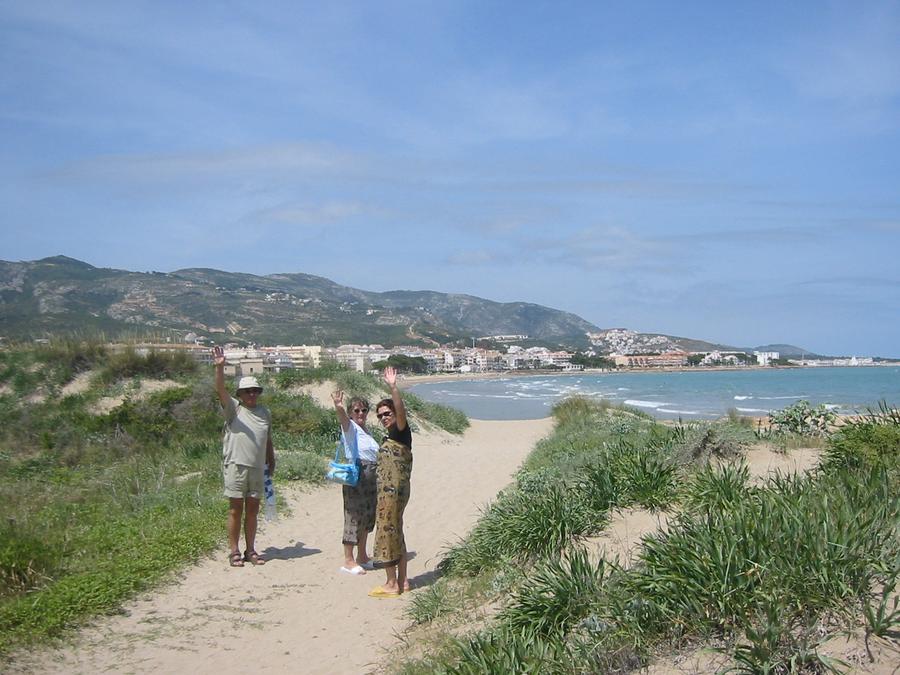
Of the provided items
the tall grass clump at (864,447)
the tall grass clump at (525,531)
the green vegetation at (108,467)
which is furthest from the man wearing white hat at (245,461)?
the tall grass clump at (864,447)

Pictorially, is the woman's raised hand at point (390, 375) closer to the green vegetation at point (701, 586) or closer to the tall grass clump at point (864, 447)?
the green vegetation at point (701, 586)

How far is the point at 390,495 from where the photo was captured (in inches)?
251

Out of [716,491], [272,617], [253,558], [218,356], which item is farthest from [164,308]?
[716,491]

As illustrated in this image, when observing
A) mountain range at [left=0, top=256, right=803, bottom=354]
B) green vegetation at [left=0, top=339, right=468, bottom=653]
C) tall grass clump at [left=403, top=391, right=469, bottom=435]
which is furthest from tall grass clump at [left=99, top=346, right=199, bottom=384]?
mountain range at [left=0, top=256, right=803, bottom=354]

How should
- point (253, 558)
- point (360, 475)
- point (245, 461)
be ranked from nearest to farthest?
point (360, 475) < point (245, 461) < point (253, 558)

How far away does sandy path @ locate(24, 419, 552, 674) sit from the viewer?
523 cm

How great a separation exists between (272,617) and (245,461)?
1.71 m

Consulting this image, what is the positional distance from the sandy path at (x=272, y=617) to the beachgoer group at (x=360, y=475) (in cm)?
22

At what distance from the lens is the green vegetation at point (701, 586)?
3725 mm

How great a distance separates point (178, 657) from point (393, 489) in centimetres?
199

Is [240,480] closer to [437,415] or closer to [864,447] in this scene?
[864,447]

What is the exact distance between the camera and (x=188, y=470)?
36.9 feet

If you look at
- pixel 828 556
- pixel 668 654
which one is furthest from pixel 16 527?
pixel 828 556

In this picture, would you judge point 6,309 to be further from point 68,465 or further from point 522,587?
point 522,587
